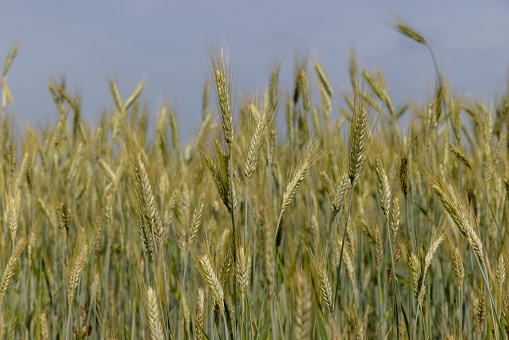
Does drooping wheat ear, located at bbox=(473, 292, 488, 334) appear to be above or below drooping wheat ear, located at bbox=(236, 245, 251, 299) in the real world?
below

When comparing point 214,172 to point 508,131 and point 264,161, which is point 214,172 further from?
point 508,131

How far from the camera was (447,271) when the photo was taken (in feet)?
9.23

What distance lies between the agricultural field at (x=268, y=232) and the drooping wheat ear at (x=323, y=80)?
0.5 inches

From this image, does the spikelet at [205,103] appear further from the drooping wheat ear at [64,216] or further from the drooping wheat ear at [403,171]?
the drooping wheat ear at [403,171]

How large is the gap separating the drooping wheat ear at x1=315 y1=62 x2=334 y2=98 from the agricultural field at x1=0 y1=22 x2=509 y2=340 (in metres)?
0.01

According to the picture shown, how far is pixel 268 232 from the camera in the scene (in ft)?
5.35

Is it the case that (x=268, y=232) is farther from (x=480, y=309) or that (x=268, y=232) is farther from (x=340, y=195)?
(x=480, y=309)

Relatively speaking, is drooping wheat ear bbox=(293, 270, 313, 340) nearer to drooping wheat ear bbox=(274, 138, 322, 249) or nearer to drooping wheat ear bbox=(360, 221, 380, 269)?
drooping wheat ear bbox=(274, 138, 322, 249)

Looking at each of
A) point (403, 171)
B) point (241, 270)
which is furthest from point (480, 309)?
point (241, 270)

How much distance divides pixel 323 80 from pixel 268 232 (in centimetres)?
238

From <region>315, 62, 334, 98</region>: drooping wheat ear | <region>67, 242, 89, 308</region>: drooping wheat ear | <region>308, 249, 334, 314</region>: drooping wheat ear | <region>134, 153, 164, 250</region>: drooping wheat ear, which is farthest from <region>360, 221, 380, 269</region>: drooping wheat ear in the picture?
<region>315, 62, 334, 98</region>: drooping wheat ear

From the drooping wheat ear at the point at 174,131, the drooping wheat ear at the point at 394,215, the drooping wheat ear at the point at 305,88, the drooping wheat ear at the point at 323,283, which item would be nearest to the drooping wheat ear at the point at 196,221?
the drooping wheat ear at the point at 323,283

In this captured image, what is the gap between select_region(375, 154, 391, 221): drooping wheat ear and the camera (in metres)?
1.67

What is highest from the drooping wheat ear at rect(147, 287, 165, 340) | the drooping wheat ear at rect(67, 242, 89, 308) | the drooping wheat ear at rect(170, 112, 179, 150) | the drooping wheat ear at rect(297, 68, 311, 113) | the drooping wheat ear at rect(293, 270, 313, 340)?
the drooping wheat ear at rect(170, 112, 179, 150)
